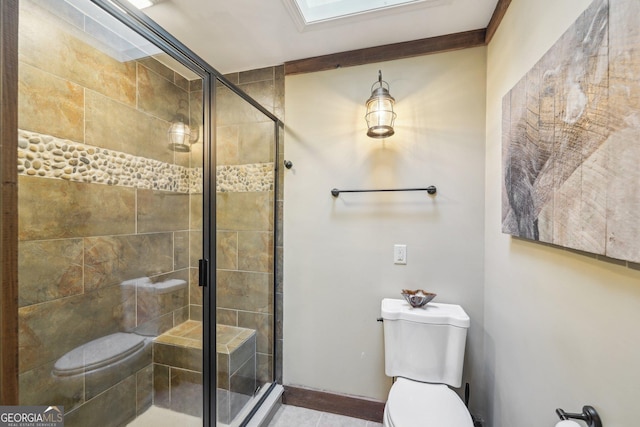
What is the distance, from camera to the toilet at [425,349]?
129 cm

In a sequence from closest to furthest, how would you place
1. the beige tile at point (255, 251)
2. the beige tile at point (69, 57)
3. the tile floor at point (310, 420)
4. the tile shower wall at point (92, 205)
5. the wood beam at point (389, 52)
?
1. the beige tile at point (69, 57)
2. the tile shower wall at point (92, 205)
3. the wood beam at point (389, 52)
4. the tile floor at point (310, 420)
5. the beige tile at point (255, 251)

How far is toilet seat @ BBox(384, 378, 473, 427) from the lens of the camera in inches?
41.9

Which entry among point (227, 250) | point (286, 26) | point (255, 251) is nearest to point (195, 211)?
point (227, 250)

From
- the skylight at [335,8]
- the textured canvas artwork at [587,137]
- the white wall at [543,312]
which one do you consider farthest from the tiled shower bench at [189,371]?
the skylight at [335,8]

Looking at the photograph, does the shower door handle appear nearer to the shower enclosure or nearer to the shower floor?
the shower enclosure

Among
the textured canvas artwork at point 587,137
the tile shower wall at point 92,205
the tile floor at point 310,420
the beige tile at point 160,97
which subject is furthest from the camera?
the tile floor at point 310,420

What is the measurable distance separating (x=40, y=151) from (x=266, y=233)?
3.84 feet

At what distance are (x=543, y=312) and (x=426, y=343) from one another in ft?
2.08

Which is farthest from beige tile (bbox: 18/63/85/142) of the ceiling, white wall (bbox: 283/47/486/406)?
white wall (bbox: 283/47/486/406)

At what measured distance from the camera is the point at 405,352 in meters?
1.41

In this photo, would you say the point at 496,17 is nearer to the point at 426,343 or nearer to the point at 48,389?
the point at 426,343

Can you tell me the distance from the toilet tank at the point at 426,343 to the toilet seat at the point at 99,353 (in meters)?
1.41

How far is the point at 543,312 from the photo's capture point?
2.97 ft

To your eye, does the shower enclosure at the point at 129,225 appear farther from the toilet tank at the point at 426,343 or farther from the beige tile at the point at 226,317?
the toilet tank at the point at 426,343
